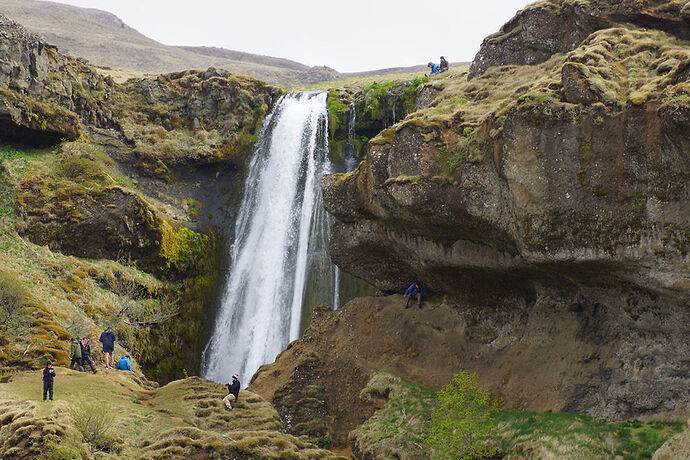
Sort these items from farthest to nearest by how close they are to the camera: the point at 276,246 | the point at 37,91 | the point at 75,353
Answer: the point at 276,246 < the point at 37,91 < the point at 75,353

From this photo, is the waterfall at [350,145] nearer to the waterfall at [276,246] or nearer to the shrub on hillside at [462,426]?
the waterfall at [276,246]

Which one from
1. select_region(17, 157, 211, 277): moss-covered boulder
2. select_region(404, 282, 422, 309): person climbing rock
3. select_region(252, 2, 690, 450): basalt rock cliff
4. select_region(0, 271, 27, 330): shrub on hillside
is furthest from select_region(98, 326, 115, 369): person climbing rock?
select_region(404, 282, 422, 309): person climbing rock

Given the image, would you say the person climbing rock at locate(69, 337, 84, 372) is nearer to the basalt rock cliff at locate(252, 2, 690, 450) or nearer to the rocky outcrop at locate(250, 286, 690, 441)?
the rocky outcrop at locate(250, 286, 690, 441)

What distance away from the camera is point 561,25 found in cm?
2212

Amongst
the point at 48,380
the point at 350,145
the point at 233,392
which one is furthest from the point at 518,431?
the point at 350,145

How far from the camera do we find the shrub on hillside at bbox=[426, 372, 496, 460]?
15.5 m

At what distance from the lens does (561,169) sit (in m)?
15.7

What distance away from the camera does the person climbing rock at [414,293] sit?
985 inches

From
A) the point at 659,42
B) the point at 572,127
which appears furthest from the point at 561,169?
the point at 659,42

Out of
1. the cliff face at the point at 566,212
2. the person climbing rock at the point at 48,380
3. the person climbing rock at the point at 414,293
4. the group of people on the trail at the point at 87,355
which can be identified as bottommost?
the group of people on the trail at the point at 87,355

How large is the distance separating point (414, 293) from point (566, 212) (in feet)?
35.4

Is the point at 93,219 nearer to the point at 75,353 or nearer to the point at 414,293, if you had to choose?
the point at 75,353

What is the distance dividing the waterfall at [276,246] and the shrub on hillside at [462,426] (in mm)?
16185

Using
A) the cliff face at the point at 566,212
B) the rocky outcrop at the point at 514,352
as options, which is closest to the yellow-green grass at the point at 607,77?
the cliff face at the point at 566,212
